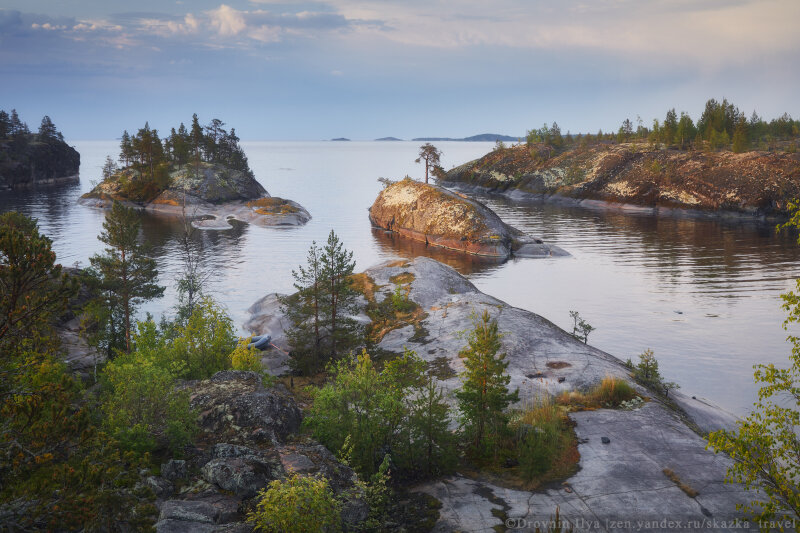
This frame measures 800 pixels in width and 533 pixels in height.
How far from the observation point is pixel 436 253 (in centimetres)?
7269

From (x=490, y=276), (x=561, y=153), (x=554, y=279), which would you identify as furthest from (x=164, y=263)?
(x=561, y=153)

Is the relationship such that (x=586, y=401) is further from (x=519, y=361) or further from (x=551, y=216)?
(x=551, y=216)

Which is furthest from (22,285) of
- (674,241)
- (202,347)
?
(674,241)

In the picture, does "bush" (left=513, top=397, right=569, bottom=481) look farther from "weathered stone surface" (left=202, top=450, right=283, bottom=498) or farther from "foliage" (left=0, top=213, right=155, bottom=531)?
"foliage" (left=0, top=213, right=155, bottom=531)

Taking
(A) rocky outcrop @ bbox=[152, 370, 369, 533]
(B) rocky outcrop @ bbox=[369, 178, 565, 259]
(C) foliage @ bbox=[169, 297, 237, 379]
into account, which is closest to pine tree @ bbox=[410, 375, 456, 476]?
(A) rocky outcrop @ bbox=[152, 370, 369, 533]

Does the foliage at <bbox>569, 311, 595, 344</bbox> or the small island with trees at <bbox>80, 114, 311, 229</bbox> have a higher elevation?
the small island with trees at <bbox>80, 114, 311, 229</bbox>

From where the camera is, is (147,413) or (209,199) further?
(209,199)

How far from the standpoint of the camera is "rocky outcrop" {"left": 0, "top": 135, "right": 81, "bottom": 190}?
453 ft

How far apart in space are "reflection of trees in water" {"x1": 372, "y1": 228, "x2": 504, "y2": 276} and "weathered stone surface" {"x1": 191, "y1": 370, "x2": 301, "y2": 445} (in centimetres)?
4425

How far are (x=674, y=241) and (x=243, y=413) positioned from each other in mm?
76567

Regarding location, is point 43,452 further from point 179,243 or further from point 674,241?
point 674,241

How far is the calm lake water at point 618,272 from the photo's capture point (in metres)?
37.0

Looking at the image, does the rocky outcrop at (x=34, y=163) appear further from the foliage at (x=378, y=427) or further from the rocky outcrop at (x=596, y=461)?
the foliage at (x=378, y=427)

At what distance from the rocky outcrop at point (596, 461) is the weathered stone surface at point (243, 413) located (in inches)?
215
